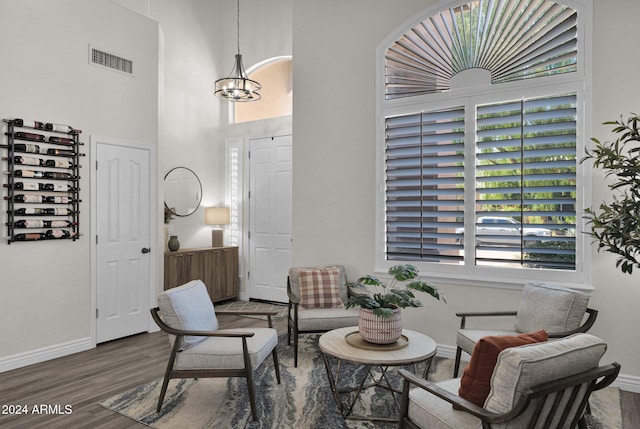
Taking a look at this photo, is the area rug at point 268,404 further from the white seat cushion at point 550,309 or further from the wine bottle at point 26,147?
the wine bottle at point 26,147

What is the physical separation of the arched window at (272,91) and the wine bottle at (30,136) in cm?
331

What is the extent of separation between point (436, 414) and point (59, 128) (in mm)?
4012

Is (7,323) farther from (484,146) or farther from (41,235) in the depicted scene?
(484,146)

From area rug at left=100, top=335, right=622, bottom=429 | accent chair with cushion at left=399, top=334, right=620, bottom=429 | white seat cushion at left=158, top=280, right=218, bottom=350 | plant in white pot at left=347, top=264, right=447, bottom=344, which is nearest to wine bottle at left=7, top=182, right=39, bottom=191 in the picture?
white seat cushion at left=158, top=280, right=218, bottom=350

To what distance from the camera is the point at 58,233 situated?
163 inches

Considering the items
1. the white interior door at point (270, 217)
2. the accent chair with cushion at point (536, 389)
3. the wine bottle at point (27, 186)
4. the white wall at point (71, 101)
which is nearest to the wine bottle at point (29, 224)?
the white wall at point (71, 101)

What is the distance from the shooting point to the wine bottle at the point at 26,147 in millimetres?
3826

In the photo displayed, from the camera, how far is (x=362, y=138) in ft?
14.7

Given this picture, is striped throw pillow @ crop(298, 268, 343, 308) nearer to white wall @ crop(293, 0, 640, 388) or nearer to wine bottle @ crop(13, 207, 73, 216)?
white wall @ crop(293, 0, 640, 388)

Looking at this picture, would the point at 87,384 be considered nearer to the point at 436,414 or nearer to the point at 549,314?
the point at 436,414

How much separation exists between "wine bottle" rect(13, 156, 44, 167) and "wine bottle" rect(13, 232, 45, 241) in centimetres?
62

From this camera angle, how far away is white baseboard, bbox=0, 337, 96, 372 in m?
3.77

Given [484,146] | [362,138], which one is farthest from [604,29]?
[362,138]

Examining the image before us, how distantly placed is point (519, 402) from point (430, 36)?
344 centimetres
